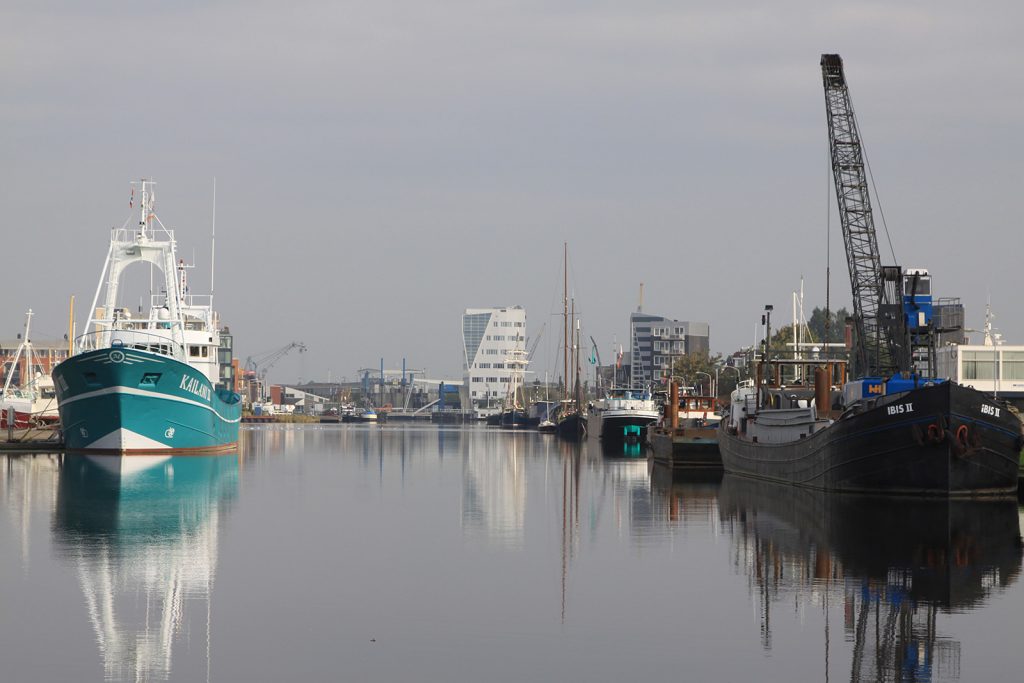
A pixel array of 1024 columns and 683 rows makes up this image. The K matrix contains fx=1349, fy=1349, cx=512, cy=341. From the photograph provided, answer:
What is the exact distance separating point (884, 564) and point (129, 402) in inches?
1961

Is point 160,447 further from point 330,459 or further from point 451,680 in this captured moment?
point 451,680

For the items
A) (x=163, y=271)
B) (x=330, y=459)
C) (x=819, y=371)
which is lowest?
(x=330, y=459)

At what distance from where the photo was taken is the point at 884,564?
85.2 ft

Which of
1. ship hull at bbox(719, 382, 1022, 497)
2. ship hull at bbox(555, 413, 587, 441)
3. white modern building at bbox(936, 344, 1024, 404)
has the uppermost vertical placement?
white modern building at bbox(936, 344, 1024, 404)

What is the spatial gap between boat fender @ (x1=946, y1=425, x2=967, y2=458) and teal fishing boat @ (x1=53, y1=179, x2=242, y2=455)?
41.5 meters

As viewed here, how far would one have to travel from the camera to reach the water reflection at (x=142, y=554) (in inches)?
711

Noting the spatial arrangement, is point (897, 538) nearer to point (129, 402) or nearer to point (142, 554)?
point (142, 554)

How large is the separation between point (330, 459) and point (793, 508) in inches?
1683

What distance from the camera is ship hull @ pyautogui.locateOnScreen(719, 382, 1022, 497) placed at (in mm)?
39219

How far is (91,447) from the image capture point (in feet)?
231

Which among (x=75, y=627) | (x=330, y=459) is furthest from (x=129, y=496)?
(x=330, y=459)

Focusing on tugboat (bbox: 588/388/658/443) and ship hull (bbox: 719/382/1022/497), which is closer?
ship hull (bbox: 719/382/1022/497)

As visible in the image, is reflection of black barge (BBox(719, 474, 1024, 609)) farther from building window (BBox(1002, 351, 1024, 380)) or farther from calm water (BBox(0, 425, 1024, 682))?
building window (BBox(1002, 351, 1024, 380))

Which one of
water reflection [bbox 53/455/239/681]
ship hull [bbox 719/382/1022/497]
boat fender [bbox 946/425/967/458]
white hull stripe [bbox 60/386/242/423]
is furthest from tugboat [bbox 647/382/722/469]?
boat fender [bbox 946/425/967/458]
